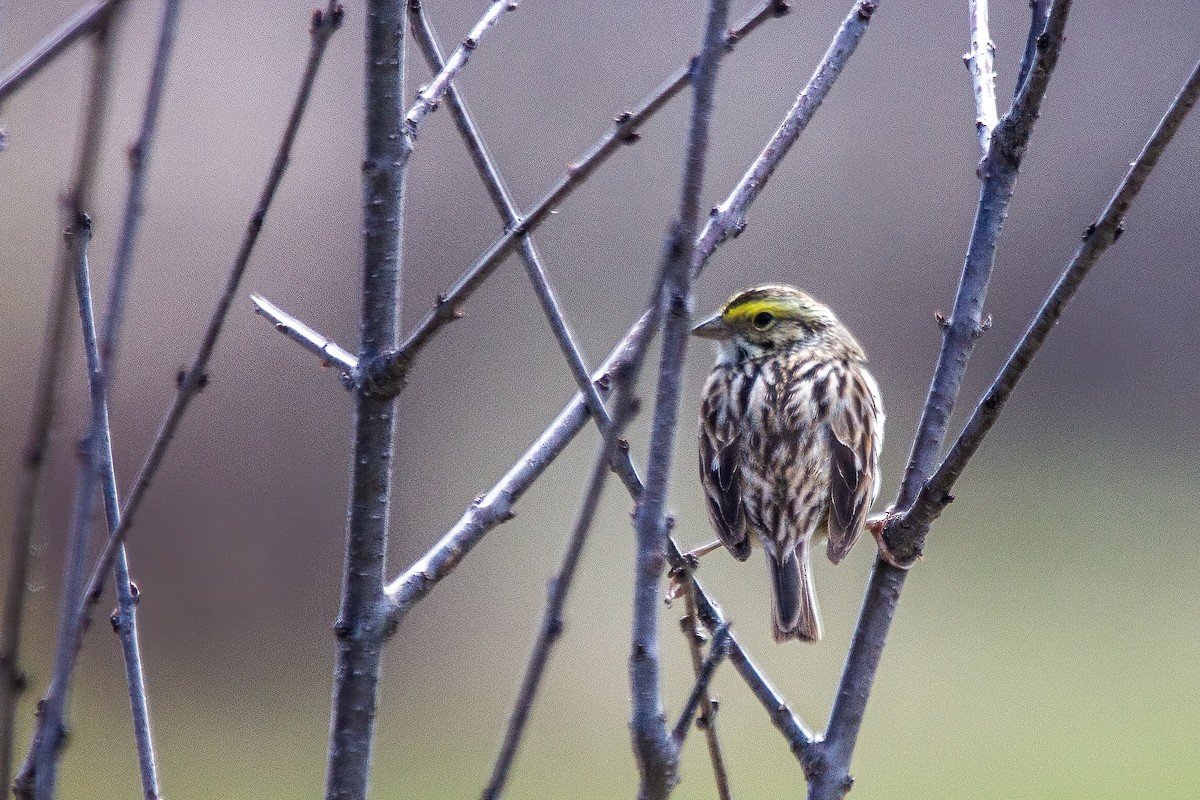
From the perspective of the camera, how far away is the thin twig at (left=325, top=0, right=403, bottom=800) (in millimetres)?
2217

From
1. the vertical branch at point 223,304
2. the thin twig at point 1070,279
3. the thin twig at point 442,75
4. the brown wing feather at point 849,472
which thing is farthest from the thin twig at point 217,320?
the brown wing feather at point 849,472

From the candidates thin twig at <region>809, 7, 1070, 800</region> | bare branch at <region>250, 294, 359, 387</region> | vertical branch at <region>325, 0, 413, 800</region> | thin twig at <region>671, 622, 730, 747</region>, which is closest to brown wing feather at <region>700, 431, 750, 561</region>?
thin twig at <region>809, 7, 1070, 800</region>

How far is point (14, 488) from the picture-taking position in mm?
8680

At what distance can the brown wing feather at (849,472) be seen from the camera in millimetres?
4004

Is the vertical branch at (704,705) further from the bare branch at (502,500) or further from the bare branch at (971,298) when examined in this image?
the bare branch at (971,298)

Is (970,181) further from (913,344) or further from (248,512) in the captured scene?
(248,512)

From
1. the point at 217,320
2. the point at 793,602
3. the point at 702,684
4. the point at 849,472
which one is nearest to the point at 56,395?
the point at 217,320

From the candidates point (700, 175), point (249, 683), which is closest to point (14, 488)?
point (249, 683)

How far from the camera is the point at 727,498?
4094 mm

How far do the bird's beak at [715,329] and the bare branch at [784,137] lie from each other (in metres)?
1.84

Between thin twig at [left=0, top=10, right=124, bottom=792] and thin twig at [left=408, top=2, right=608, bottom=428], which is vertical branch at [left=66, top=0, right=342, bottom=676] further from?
thin twig at [left=408, top=2, right=608, bottom=428]

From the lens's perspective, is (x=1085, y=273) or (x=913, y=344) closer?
(x=1085, y=273)

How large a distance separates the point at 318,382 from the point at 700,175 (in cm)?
801

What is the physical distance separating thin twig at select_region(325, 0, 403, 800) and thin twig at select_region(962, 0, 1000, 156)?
1421 millimetres
